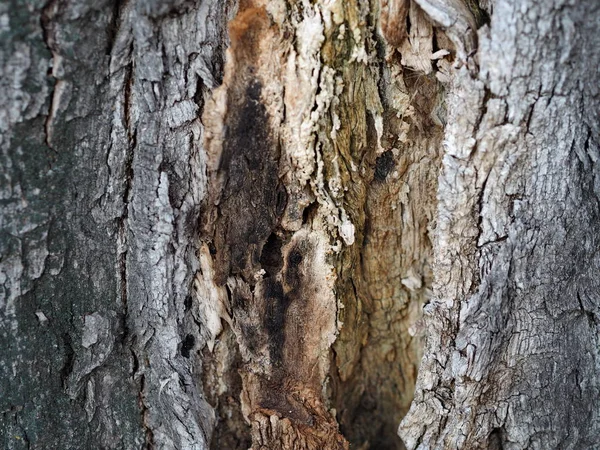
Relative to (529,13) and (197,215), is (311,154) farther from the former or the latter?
(529,13)

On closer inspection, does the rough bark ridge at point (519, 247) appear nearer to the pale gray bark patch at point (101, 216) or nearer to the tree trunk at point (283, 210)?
the tree trunk at point (283, 210)

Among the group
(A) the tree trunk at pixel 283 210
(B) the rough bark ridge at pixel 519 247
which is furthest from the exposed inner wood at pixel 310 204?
(B) the rough bark ridge at pixel 519 247

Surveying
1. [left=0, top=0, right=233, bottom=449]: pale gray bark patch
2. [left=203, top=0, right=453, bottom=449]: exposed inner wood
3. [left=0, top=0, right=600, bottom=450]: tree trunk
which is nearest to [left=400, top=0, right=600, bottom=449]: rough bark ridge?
[left=0, top=0, right=600, bottom=450]: tree trunk

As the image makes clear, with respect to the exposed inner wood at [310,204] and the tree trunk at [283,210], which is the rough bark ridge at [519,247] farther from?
the exposed inner wood at [310,204]

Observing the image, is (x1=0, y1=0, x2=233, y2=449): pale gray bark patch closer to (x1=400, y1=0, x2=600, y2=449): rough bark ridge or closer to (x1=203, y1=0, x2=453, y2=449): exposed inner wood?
(x1=203, y1=0, x2=453, y2=449): exposed inner wood

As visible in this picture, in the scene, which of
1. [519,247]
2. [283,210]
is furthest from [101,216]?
[519,247]

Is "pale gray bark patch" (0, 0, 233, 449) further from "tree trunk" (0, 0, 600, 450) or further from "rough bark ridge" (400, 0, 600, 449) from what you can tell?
"rough bark ridge" (400, 0, 600, 449)

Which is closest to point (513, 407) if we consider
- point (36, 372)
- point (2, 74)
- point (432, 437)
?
point (432, 437)
